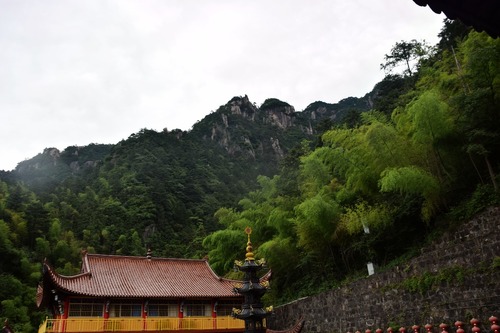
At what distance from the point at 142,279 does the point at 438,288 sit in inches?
466

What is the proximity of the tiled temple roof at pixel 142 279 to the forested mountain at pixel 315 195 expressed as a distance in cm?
238

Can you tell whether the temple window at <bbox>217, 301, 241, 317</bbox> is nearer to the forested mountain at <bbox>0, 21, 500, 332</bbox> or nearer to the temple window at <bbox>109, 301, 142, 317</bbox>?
the forested mountain at <bbox>0, 21, 500, 332</bbox>

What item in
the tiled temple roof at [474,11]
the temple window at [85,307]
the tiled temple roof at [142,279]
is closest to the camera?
the tiled temple roof at [474,11]

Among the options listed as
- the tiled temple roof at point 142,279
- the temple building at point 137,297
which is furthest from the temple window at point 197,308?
the tiled temple roof at point 142,279

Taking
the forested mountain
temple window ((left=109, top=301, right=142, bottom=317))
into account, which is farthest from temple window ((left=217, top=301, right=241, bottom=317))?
temple window ((left=109, top=301, right=142, bottom=317))

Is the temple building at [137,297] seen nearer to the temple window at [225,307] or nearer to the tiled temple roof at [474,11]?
the temple window at [225,307]

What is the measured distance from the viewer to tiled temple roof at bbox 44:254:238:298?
51.7 ft

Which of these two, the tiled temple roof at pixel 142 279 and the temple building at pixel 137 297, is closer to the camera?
the temple building at pixel 137 297

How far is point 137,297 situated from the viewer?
1611 centimetres

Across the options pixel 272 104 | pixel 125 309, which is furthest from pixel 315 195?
pixel 272 104

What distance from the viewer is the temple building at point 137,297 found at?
49.9ft

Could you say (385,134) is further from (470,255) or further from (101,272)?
(101,272)

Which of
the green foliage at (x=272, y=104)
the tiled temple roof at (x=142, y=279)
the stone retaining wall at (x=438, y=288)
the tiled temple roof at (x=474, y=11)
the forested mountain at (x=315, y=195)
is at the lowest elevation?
the stone retaining wall at (x=438, y=288)

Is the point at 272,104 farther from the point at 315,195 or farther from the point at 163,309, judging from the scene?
the point at 163,309
